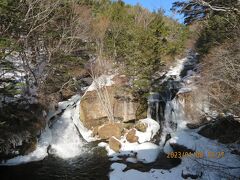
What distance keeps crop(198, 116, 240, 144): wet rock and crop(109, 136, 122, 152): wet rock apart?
5.07 meters

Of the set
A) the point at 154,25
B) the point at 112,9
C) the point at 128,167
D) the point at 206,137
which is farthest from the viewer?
the point at 112,9

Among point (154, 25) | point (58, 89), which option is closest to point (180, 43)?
point (154, 25)

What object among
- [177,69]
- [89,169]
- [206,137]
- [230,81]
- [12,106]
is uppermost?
[177,69]

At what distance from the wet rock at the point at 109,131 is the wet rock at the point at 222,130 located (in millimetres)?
5332

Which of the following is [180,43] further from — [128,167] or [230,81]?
[230,81]

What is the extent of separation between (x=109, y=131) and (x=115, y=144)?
145 cm

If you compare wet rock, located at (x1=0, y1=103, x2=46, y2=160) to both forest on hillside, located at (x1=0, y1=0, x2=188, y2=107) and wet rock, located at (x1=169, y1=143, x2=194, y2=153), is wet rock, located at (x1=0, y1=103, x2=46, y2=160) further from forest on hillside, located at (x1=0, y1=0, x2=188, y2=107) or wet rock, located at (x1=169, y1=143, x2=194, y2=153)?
wet rock, located at (x1=169, y1=143, x2=194, y2=153)

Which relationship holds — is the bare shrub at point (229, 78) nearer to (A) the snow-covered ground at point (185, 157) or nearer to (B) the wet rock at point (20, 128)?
(A) the snow-covered ground at point (185, 157)

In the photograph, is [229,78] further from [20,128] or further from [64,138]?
[64,138]

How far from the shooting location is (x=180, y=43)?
Result: 2517cm

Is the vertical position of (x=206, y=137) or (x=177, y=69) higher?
(x=177, y=69)

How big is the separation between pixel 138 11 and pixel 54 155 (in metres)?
24.1

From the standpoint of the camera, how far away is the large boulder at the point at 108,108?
17.8m
